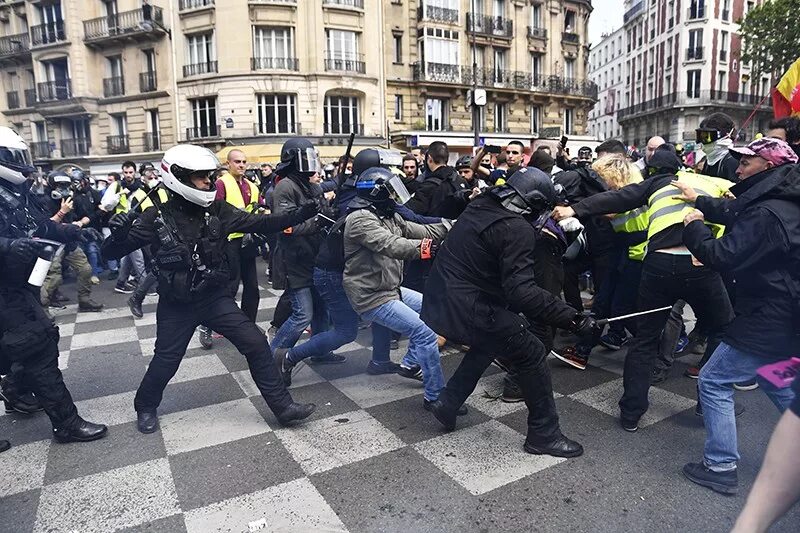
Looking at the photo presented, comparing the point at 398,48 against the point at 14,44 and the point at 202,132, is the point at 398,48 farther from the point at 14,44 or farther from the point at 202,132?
the point at 14,44

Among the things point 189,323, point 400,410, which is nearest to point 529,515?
point 400,410

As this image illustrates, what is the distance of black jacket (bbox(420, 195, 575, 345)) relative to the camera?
10.1 ft

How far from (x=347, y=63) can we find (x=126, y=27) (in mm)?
11655

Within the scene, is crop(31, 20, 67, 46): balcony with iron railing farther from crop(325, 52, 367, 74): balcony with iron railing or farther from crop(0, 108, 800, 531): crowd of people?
crop(0, 108, 800, 531): crowd of people

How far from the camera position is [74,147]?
100 ft

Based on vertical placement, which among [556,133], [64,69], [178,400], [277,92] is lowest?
[178,400]

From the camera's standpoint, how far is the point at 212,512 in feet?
9.45

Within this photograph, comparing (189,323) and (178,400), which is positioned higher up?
(189,323)

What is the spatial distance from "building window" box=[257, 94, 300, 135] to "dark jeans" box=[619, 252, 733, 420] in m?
24.2

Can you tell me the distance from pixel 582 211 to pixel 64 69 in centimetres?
3432

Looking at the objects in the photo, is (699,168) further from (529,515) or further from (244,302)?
(244,302)

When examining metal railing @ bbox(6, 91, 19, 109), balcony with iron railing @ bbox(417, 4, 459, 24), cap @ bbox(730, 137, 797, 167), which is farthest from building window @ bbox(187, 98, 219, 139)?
cap @ bbox(730, 137, 797, 167)

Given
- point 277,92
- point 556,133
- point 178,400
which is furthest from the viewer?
point 277,92

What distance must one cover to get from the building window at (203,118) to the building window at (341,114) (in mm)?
5288
